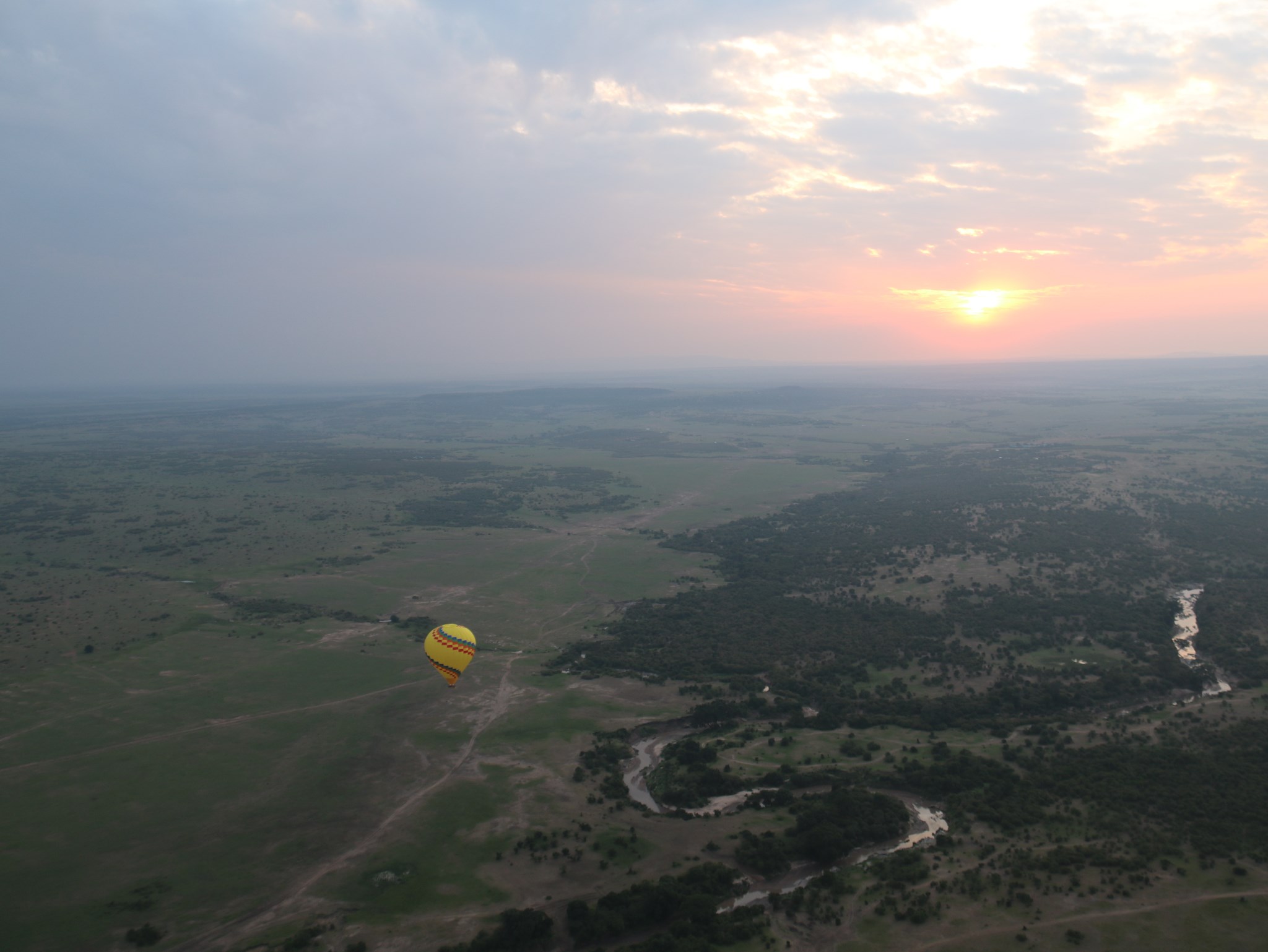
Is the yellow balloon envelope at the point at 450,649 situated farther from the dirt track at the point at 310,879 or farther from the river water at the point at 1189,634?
the river water at the point at 1189,634

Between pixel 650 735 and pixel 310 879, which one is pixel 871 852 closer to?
pixel 650 735

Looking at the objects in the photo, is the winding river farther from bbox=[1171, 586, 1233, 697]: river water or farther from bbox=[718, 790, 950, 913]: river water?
bbox=[1171, 586, 1233, 697]: river water

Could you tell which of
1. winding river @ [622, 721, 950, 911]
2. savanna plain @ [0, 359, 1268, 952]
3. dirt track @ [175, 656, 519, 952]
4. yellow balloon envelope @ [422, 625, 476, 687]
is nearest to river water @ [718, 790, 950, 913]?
winding river @ [622, 721, 950, 911]

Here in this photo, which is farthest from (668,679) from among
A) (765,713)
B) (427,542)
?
(427,542)

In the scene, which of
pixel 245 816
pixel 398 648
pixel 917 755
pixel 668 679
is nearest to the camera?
pixel 245 816

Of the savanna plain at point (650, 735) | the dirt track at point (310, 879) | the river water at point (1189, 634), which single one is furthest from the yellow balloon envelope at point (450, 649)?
the river water at point (1189, 634)

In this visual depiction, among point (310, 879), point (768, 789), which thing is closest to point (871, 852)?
point (768, 789)

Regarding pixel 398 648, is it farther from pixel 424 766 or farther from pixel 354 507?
pixel 354 507
